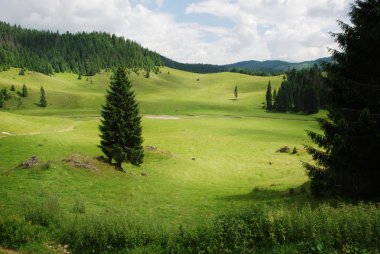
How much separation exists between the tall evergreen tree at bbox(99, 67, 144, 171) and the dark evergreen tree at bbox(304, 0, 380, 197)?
23.8 metres

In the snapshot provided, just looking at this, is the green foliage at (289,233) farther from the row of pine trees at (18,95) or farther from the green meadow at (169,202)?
the row of pine trees at (18,95)

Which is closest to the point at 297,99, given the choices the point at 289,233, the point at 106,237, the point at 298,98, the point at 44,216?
the point at 298,98

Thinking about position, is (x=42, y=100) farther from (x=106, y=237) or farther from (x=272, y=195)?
(x=106, y=237)

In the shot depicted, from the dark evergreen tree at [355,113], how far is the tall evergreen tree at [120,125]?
78.1 feet

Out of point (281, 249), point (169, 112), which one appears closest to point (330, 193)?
point (281, 249)

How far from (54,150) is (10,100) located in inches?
5444

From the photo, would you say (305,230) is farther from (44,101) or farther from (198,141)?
(44,101)

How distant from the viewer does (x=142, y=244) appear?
13383 millimetres

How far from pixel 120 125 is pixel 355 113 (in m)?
26.4

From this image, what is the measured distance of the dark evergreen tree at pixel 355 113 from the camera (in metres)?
16.6

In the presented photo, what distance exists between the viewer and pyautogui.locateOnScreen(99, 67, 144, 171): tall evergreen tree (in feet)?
123

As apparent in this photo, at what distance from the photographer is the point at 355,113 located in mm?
17797

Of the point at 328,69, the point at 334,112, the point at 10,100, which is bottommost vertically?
the point at 10,100

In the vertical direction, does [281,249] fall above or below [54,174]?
above
